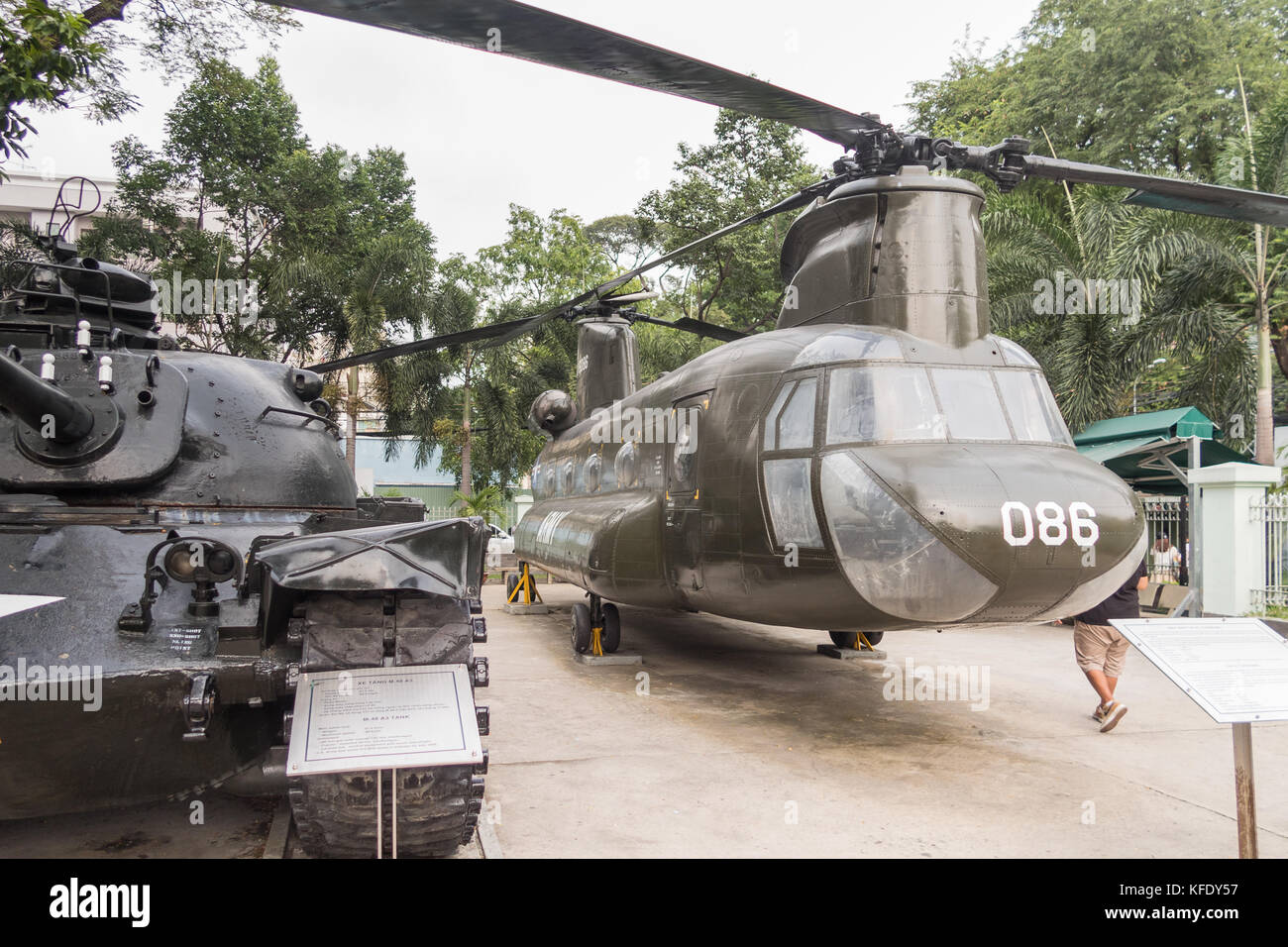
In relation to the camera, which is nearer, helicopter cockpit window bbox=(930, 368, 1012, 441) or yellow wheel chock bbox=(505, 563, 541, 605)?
helicopter cockpit window bbox=(930, 368, 1012, 441)

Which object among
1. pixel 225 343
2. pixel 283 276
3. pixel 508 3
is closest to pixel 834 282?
pixel 508 3

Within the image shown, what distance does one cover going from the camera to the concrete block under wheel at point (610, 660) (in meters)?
9.07

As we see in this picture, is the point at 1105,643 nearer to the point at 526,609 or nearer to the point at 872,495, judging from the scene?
the point at 872,495

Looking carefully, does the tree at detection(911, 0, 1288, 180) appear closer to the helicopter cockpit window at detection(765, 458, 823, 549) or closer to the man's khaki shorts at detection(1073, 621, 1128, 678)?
the man's khaki shorts at detection(1073, 621, 1128, 678)

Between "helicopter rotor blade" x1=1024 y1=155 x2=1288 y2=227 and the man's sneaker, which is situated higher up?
"helicopter rotor blade" x1=1024 y1=155 x2=1288 y2=227

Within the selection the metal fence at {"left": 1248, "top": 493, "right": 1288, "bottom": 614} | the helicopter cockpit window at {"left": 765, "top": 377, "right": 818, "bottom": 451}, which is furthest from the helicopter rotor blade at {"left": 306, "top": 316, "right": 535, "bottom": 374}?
the metal fence at {"left": 1248, "top": 493, "right": 1288, "bottom": 614}

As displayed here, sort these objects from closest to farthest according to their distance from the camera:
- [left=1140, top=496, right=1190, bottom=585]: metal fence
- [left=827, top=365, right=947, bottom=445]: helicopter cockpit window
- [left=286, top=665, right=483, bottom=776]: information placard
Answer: [left=286, top=665, right=483, bottom=776]: information placard
[left=827, top=365, right=947, bottom=445]: helicopter cockpit window
[left=1140, top=496, right=1190, bottom=585]: metal fence

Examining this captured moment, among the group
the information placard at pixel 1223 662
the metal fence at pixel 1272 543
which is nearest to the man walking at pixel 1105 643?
the information placard at pixel 1223 662

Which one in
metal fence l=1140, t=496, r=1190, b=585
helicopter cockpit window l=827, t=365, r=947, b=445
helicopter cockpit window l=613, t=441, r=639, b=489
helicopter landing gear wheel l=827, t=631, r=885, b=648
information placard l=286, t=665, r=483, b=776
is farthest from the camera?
metal fence l=1140, t=496, r=1190, b=585

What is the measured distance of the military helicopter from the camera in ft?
16.8

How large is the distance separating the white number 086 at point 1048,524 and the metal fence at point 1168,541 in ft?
33.6

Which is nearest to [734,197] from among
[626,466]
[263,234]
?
[263,234]

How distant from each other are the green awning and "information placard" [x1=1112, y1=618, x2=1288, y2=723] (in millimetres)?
9286

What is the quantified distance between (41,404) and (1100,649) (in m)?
6.85
